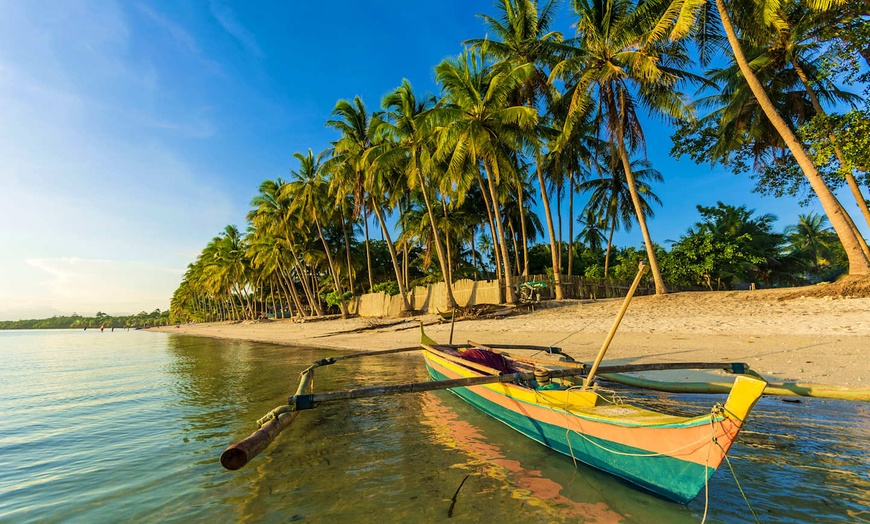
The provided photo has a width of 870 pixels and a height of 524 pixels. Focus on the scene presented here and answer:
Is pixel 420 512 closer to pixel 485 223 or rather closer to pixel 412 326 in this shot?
pixel 412 326

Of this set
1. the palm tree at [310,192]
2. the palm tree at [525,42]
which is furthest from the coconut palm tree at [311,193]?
the palm tree at [525,42]

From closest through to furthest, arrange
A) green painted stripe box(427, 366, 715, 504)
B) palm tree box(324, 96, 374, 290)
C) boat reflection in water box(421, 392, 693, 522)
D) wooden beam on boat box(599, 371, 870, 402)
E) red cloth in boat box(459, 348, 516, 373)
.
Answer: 1. green painted stripe box(427, 366, 715, 504)
2. boat reflection in water box(421, 392, 693, 522)
3. wooden beam on boat box(599, 371, 870, 402)
4. red cloth in boat box(459, 348, 516, 373)
5. palm tree box(324, 96, 374, 290)

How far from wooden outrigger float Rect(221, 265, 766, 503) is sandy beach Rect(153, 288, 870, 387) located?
3.34m

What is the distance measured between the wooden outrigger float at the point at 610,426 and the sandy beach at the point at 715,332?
3.34 meters

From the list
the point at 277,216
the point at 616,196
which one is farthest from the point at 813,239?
the point at 277,216

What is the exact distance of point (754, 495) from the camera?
3504 millimetres

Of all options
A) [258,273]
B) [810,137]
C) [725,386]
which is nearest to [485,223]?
[810,137]

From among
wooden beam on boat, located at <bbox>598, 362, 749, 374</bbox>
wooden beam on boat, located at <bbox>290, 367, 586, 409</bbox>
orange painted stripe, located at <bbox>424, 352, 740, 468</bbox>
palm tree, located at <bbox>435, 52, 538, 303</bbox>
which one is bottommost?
orange painted stripe, located at <bbox>424, 352, 740, 468</bbox>

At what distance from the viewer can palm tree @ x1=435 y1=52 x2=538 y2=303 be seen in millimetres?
17719

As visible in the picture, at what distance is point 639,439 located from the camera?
328 cm

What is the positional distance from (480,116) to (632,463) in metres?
17.4

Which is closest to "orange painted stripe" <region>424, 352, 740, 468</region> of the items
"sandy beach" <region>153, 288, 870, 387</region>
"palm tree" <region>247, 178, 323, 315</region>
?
"sandy beach" <region>153, 288, 870, 387</region>

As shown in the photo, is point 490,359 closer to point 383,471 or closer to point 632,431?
point 383,471

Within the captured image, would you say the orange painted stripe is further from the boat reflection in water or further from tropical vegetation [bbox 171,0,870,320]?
tropical vegetation [bbox 171,0,870,320]
